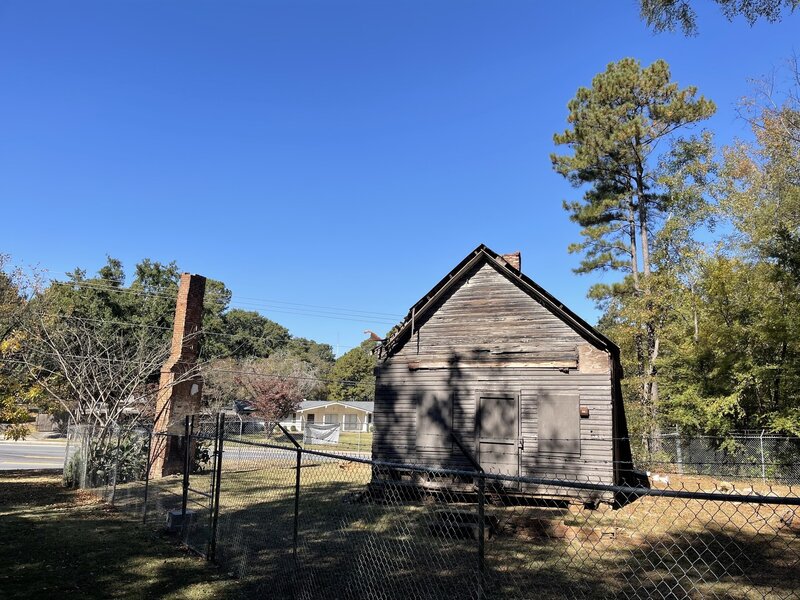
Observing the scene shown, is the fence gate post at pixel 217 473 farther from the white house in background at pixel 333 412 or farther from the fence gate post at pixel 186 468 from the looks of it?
the white house in background at pixel 333 412

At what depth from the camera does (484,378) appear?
15.0 metres

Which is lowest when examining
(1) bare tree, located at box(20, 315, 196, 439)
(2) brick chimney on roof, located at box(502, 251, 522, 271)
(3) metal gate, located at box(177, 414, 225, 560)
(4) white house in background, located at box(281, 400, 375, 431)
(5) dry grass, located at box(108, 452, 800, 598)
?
(4) white house in background, located at box(281, 400, 375, 431)

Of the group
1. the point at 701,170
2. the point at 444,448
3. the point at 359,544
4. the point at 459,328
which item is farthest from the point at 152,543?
the point at 701,170

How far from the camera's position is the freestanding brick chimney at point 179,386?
17344 mm

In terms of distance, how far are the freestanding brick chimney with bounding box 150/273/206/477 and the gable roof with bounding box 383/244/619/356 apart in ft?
24.2

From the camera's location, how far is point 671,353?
25375 mm

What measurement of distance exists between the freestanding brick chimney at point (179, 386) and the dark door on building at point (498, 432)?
9716 millimetres

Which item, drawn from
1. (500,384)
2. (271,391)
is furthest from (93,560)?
(271,391)

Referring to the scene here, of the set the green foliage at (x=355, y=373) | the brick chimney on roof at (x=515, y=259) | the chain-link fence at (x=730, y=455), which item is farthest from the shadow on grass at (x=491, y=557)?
the green foliage at (x=355, y=373)

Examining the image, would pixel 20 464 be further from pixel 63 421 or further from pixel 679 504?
pixel 63 421

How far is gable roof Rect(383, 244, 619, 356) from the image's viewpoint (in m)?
14.6

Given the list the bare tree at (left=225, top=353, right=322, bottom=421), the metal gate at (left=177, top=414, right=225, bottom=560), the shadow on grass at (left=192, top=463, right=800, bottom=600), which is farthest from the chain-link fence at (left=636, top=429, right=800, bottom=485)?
the bare tree at (left=225, top=353, right=322, bottom=421)

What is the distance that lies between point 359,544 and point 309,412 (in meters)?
55.6

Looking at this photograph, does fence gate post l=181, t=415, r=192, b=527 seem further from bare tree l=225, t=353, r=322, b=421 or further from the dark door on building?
bare tree l=225, t=353, r=322, b=421
